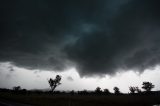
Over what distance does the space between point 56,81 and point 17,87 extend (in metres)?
35.7

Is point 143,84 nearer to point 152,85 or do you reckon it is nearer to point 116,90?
point 152,85

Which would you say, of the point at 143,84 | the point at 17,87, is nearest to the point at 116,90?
the point at 143,84

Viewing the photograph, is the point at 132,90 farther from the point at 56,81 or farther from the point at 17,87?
the point at 17,87

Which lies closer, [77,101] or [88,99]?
[77,101]

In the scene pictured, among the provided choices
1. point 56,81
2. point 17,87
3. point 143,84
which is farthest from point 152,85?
point 17,87

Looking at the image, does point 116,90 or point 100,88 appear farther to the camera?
point 116,90

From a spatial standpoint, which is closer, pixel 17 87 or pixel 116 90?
pixel 17 87

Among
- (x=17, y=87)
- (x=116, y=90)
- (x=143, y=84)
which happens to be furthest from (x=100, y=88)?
(x=17, y=87)

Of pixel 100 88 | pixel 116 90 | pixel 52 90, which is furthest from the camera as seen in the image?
pixel 116 90

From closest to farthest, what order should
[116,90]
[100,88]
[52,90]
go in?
1. [52,90]
2. [100,88]
3. [116,90]

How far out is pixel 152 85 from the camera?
13600 centimetres

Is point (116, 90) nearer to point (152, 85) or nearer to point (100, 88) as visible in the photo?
point (100, 88)

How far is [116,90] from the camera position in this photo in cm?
15638

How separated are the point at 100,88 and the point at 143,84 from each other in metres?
33.7
